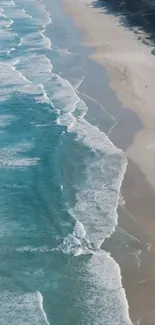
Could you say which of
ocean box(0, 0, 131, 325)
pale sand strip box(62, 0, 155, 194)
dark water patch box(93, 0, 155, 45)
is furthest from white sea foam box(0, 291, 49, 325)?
dark water patch box(93, 0, 155, 45)

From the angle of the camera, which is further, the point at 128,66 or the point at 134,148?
the point at 128,66

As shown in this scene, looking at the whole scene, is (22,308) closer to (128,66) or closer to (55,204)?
(55,204)

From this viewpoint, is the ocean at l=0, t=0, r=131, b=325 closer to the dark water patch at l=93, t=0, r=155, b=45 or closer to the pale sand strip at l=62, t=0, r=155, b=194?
the pale sand strip at l=62, t=0, r=155, b=194

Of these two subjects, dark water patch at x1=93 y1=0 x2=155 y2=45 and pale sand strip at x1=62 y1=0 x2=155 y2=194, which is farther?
dark water patch at x1=93 y1=0 x2=155 y2=45

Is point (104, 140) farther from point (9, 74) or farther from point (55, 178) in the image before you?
point (9, 74)

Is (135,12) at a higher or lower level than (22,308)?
lower

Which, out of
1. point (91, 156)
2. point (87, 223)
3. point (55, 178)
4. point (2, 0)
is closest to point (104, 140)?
point (91, 156)

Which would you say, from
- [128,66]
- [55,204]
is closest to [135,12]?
[128,66]
